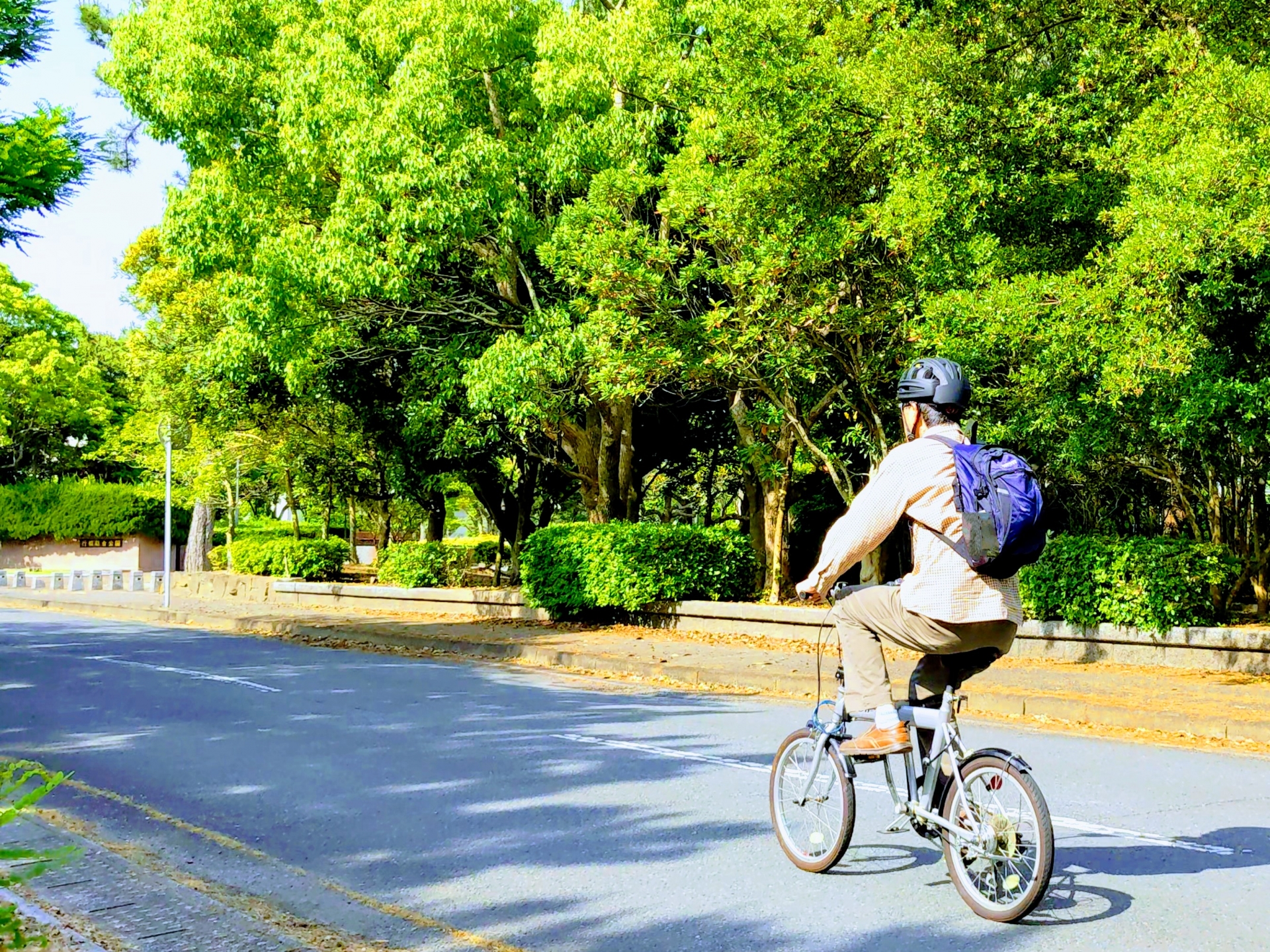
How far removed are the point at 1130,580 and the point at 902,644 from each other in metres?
10.2

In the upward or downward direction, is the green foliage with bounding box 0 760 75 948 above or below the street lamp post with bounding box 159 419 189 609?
below

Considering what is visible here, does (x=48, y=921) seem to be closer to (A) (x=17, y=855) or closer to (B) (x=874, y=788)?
(A) (x=17, y=855)

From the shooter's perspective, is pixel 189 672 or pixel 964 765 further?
pixel 189 672

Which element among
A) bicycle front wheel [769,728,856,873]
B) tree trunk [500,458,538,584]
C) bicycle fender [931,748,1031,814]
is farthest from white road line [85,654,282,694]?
tree trunk [500,458,538,584]

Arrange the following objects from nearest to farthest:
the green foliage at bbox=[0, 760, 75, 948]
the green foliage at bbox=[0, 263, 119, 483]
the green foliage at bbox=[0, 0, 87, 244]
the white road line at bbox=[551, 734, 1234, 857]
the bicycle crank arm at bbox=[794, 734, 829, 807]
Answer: the green foliage at bbox=[0, 760, 75, 948], the bicycle crank arm at bbox=[794, 734, 829, 807], the white road line at bbox=[551, 734, 1234, 857], the green foliage at bbox=[0, 0, 87, 244], the green foliage at bbox=[0, 263, 119, 483]

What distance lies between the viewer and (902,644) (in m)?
5.09

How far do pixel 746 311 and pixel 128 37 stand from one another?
1178cm

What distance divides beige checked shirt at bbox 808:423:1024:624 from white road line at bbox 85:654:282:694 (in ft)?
29.1

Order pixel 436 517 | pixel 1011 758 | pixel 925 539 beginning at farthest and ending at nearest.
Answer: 1. pixel 436 517
2. pixel 925 539
3. pixel 1011 758

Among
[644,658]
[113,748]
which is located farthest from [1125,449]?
[113,748]

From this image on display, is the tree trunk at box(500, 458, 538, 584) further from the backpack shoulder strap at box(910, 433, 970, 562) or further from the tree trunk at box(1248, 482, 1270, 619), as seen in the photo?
the backpack shoulder strap at box(910, 433, 970, 562)

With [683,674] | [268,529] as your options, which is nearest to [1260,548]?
[683,674]

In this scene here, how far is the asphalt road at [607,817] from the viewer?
16.3ft

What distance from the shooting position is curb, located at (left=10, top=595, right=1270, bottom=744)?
10.2 meters
